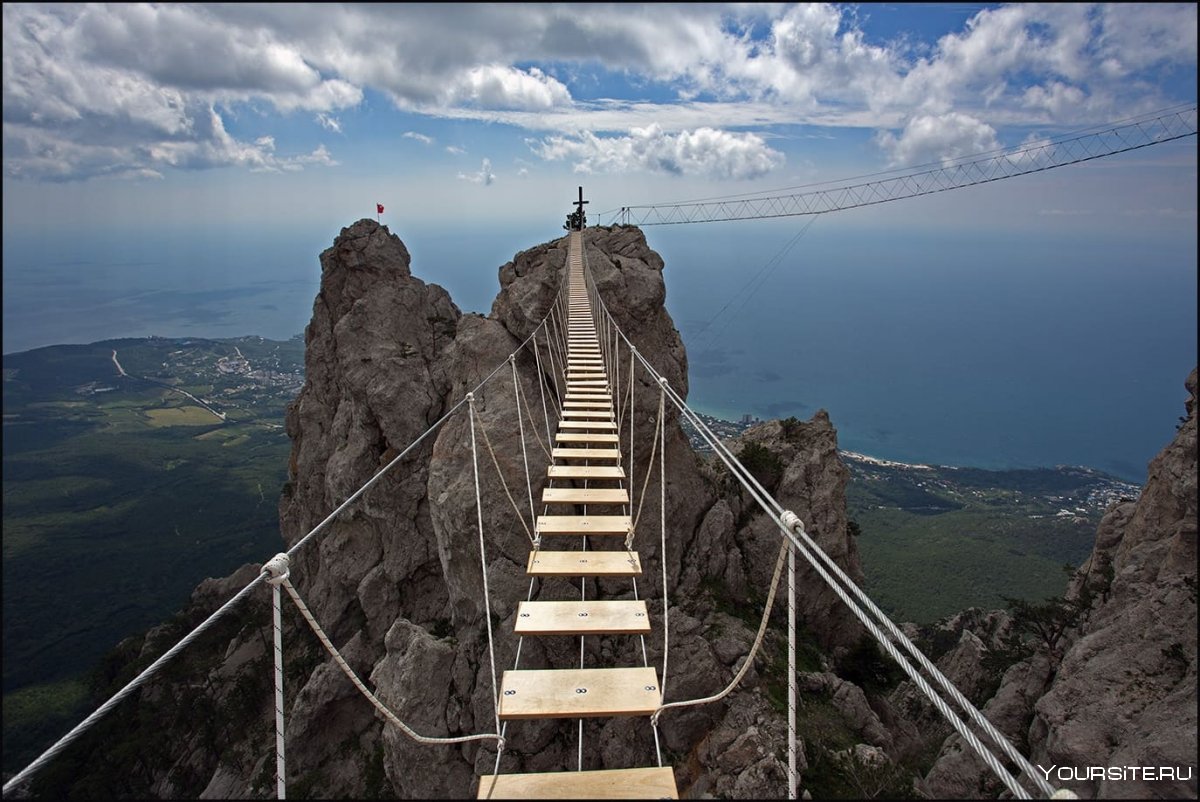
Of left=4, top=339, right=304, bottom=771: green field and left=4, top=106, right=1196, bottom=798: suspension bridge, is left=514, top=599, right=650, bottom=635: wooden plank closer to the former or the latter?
left=4, top=106, right=1196, bottom=798: suspension bridge

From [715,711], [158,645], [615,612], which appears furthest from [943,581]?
[158,645]

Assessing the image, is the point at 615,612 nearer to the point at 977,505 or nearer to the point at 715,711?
the point at 715,711

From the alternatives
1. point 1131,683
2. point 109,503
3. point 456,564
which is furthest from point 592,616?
point 109,503

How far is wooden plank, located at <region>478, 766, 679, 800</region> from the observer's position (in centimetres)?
293

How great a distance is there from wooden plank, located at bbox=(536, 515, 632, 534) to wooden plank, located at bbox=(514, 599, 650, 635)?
110 cm

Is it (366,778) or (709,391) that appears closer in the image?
(366,778)

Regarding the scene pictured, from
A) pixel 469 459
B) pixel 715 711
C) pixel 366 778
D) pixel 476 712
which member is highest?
pixel 469 459

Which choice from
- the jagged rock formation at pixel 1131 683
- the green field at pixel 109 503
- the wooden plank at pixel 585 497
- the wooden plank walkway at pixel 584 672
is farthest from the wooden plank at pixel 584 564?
the green field at pixel 109 503

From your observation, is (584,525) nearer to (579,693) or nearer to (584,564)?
(584,564)

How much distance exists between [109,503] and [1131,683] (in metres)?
90.8

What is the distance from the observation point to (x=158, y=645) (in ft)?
92.5

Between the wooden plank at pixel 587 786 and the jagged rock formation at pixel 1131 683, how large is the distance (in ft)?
21.7

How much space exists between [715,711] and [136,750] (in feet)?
86.5

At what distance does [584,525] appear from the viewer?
571cm
